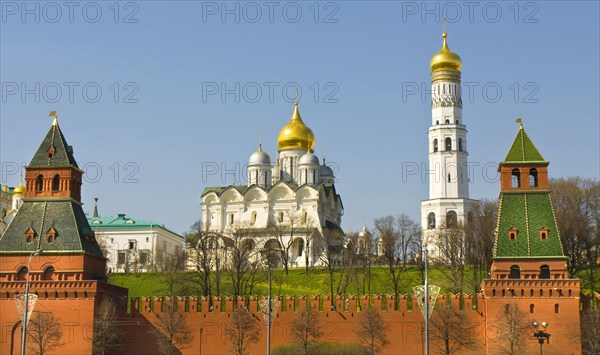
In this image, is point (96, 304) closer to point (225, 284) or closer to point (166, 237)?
point (225, 284)

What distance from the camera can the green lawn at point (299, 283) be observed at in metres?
78.1

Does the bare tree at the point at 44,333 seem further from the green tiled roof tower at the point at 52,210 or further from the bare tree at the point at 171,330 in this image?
the bare tree at the point at 171,330

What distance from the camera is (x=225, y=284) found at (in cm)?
8188

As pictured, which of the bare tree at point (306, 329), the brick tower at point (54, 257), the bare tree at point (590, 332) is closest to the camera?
the bare tree at point (590, 332)

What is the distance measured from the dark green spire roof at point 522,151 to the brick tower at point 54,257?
22.5 m

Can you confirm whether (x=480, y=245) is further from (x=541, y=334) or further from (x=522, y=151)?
(x=541, y=334)

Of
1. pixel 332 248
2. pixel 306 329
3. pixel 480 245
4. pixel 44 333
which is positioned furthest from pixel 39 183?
pixel 332 248

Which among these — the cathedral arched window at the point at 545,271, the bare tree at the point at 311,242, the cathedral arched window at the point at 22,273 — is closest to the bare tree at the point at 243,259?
the bare tree at the point at 311,242

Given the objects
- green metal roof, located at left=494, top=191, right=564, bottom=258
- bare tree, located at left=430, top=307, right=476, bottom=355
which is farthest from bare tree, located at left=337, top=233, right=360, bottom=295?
green metal roof, located at left=494, top=191, right=564, bottom=258

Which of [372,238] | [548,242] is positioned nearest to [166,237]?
[372,238]

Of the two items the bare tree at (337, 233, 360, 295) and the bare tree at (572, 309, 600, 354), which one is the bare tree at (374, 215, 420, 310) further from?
the bare tree at (572, 309, 600, 354)

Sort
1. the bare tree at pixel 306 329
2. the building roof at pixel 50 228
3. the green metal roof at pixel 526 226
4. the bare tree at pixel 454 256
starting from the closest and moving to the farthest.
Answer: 1. the green metal roof at pixel 526 226
2. the bare tree at pixel 306 329
3. the building roof at pixel 50 228
4. the bare tree at pixel 454 256

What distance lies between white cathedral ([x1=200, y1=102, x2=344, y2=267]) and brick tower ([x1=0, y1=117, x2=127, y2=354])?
41.5 m

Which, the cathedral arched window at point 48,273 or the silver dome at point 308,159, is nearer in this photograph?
the cathedral arched window at point 48,273
